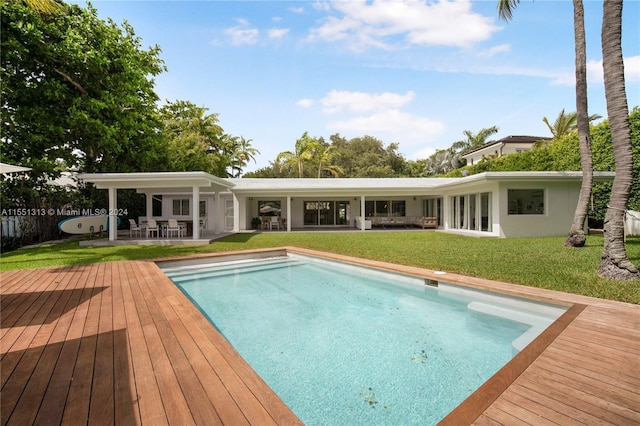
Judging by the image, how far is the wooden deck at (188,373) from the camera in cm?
209

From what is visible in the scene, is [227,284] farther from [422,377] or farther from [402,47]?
[402,47]

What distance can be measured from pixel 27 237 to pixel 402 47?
1755cm

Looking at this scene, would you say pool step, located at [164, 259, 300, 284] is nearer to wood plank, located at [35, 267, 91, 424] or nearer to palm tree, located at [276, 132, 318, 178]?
wood plank, located at [35, 267, 91, 424]

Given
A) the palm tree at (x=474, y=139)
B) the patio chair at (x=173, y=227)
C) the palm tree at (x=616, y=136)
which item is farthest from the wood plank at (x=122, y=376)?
the palm tree at (x=474, y=139)

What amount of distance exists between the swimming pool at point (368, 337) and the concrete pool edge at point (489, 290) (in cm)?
16

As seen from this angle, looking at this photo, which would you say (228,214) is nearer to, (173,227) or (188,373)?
(173,227)

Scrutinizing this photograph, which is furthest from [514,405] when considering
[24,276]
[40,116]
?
[40,116]

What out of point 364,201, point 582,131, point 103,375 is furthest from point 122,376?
point 364,201

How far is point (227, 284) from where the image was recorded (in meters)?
7.53

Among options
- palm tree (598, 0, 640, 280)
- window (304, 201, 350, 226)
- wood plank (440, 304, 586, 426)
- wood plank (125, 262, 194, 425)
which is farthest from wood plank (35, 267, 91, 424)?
window (304, 201, 350, 226)

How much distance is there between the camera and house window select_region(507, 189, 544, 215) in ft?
43.4

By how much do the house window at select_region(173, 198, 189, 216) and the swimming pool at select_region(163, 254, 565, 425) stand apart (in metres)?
11.1

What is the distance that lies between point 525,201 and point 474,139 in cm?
2538

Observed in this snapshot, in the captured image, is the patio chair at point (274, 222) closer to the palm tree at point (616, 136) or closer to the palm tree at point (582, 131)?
the palm tree at point (582, 131)
